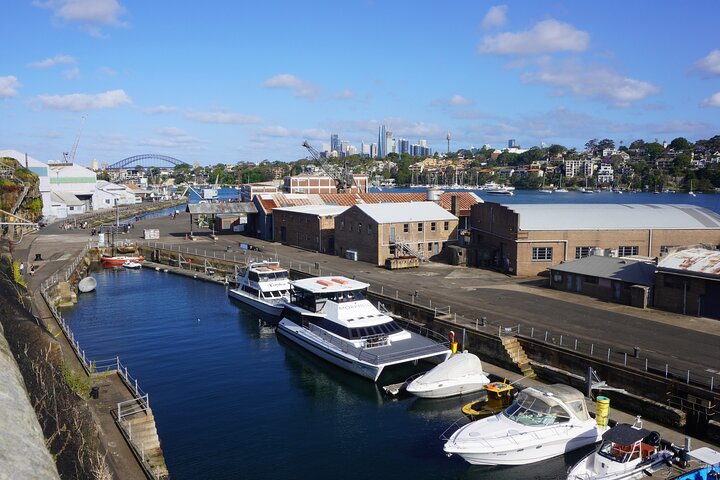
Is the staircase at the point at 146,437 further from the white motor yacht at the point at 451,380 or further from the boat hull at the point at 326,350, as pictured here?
the boat hull at the point at 326,350

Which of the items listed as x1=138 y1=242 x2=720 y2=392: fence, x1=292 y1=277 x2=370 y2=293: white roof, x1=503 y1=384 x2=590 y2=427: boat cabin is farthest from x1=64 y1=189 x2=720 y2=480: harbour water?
x1=138 y1=242 x2=720 y2=392: fence

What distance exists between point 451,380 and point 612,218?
2715 centimetres

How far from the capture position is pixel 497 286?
1730 inches

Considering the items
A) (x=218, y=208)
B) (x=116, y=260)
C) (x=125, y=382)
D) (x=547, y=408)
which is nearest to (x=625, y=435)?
(x=547, y=408)

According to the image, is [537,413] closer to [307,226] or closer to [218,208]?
[307,226]

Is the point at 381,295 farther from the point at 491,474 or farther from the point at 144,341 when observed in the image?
the point at 491,474

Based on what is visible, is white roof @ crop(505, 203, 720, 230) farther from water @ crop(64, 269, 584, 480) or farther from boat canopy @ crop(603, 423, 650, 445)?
boat canopy @ crop(603, 423, 650, 445)

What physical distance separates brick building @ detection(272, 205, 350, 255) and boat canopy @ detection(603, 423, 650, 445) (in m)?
44.2

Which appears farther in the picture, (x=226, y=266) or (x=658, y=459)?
(x=226, y=266)

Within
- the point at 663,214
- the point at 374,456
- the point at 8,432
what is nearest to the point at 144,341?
the point at 374,456

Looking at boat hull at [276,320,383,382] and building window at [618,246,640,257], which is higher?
building window at [618,246,640,257]

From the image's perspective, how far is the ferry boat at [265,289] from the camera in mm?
45469

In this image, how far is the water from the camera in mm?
22641

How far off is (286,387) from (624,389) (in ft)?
54.8
